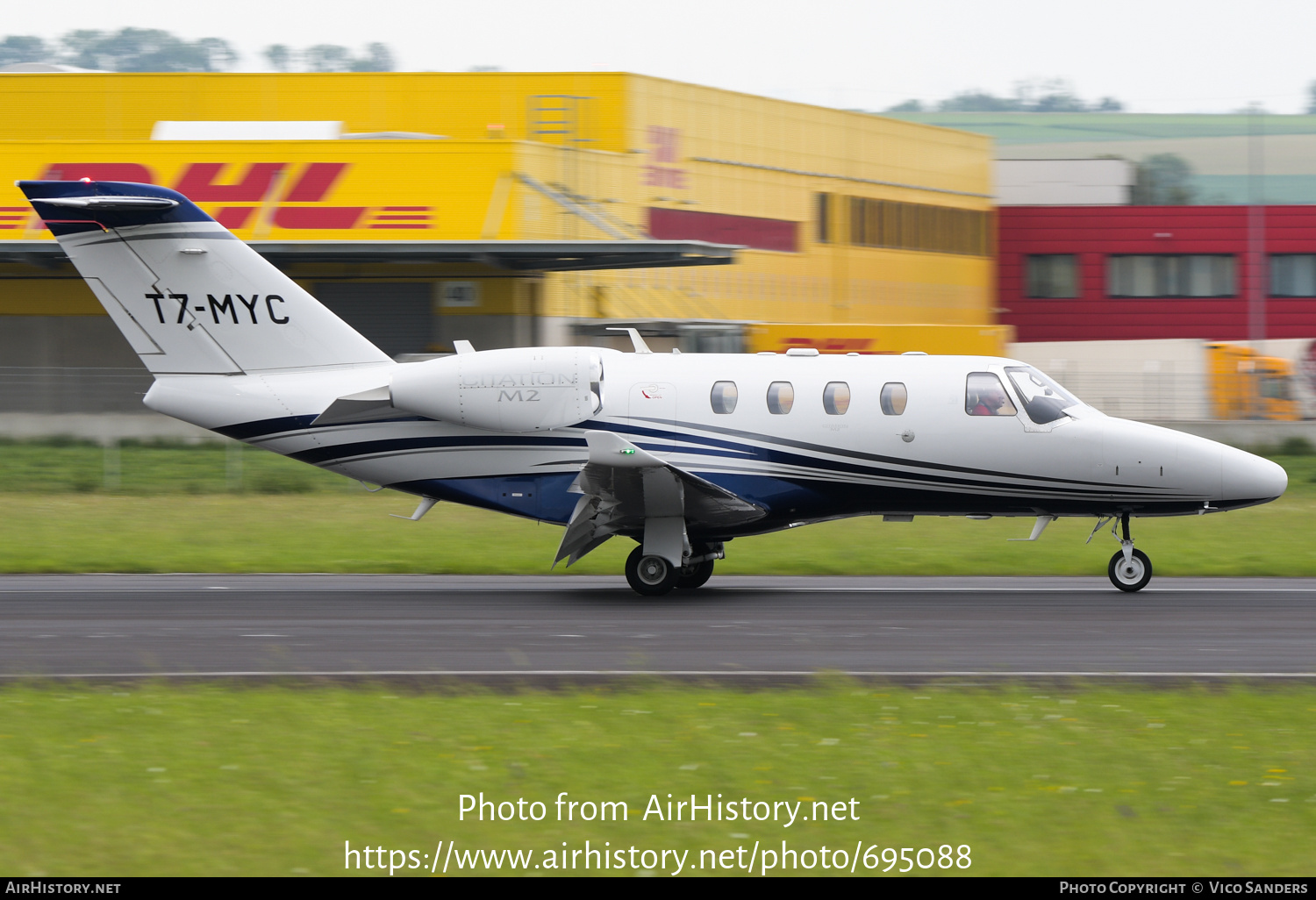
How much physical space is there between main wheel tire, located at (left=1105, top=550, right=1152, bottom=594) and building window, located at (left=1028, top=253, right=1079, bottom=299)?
47435mm

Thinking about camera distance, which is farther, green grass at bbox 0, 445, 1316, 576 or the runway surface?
green grass at bbox 0, 445, 1316, 576

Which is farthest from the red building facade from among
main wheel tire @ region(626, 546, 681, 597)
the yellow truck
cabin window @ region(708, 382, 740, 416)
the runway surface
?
main wheel tire @ region(626, 546, 681, 597)

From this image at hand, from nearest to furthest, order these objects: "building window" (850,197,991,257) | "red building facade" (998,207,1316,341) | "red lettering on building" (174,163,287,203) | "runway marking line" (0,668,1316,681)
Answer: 1. "runway marking line" (0,668,1316,681)
2. "red lettering on building" (174,163,287,203)
3. "building window" (850,197,991,257)
4. "red building facade" (998,207,1316,341)

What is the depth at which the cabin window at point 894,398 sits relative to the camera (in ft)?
56.0

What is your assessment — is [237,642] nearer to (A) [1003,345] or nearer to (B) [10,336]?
(B) [10,336]

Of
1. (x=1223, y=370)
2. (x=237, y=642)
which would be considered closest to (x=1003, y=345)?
(x=1223, y=370)

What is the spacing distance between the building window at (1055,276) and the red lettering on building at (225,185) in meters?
36.5

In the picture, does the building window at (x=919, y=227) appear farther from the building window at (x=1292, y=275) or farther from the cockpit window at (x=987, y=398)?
the cockpit window at (x=987, y=398)

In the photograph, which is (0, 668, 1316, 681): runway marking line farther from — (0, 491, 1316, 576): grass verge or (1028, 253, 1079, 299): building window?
(1028, 253, 1079, 299): building window

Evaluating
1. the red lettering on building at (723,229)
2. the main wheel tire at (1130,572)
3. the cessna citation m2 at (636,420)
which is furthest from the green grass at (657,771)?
the red lettering on building at (723,229)

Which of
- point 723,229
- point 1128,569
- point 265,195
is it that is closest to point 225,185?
point 265,195

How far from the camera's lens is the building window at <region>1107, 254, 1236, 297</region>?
6197cm

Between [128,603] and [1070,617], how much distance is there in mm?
9900

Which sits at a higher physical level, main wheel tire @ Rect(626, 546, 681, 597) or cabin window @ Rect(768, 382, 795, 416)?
cabin window @ Rect(768, 382, 795, 416)
